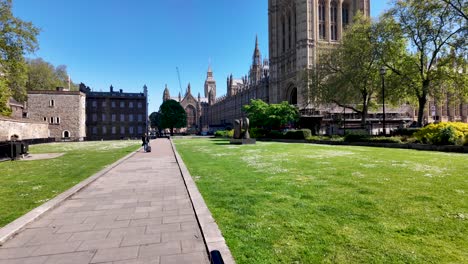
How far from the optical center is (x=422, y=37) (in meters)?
28.0

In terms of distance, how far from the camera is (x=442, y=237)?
3.88 meters

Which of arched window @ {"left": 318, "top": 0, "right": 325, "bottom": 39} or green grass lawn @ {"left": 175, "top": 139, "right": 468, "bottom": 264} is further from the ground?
arched window @ {"left": 318, "top": 0, "right": 325, "bottom": 39}

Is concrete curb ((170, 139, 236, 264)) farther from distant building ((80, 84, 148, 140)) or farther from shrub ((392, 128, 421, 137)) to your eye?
distant building ((80, 84, 148, 140))

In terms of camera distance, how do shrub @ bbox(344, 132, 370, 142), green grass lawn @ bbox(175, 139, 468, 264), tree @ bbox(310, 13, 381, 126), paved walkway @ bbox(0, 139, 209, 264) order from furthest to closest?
tree @ bbox(310, 13, 381, 126) < shrub @ bbox(344, 132, 370, 142) < paved walkway @ bbox(0, 139, 209, 264) < green grass lawn @ bbox(175, 139, 468, 264)

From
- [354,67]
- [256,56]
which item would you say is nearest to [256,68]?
[256,56]

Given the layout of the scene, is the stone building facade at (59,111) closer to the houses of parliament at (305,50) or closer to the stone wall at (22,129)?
Result: the stone wall at (22,129)

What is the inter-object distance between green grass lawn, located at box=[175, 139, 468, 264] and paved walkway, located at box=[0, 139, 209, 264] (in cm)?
70

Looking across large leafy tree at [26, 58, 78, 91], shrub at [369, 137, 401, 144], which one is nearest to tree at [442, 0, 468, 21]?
shrub at [369, 137, 401, 144]

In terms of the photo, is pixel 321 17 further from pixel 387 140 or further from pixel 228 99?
pixel 228 99

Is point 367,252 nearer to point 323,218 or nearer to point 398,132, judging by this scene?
point 323,218

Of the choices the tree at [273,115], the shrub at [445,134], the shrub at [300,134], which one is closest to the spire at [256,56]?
the tree at [273,115]

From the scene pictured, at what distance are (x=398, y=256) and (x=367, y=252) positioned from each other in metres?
0.37

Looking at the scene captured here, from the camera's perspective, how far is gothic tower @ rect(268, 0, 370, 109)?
60.9 metres

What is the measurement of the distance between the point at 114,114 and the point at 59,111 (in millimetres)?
16783
